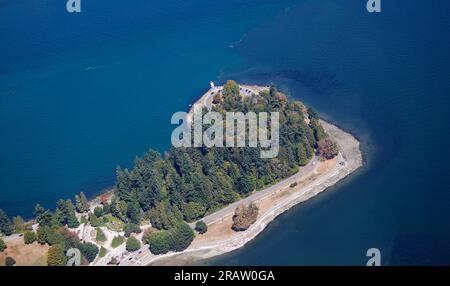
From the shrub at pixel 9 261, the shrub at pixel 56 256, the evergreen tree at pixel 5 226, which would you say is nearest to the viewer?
the shrub at pixel 56 256

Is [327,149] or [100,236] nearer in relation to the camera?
[100,236]

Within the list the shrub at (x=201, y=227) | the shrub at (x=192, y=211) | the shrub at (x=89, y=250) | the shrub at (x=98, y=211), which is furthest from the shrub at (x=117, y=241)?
the shrub at (x=201, y=227)

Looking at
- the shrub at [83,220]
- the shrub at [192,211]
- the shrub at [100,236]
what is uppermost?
the shrub at [192,211]

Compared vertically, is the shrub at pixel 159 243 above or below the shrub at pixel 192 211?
below

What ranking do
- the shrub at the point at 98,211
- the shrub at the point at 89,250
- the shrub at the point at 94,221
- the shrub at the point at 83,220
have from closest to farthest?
the shrub at the point at 89,250 < the shrub at the point at 94,221 < the shrub at the point at 83,220 < the shrub at the point at 98,211

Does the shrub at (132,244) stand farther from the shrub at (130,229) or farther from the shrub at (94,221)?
the shrub at (94,221)

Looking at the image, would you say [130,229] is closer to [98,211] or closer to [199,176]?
[98,211]

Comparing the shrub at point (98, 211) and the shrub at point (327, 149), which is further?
the shrub at point (327, 149)

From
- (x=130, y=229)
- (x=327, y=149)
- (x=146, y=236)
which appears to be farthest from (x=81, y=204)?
(x=327, y=149)
